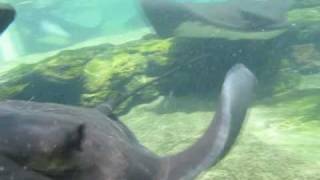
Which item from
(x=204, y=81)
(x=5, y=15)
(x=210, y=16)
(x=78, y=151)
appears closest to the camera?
(x=78, y=151)

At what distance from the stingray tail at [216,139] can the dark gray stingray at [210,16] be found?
3.00 metres

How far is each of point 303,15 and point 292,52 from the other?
1922 mm

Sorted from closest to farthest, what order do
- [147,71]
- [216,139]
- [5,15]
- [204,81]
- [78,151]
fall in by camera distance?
[78,151] < [216,139] < [5,15] < [204,81] < [147,71]

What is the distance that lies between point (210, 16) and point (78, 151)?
5765 mm

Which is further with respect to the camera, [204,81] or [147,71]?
[147,71]

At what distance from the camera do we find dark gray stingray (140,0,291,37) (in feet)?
25.1

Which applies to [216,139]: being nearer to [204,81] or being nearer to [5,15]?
[5,15]

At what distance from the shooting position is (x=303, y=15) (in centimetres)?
1052

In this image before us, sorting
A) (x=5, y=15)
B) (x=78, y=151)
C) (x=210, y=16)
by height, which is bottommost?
(x=210, y=16)

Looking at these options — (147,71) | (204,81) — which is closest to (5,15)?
(147,71)

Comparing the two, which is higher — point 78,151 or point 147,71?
point 78,151

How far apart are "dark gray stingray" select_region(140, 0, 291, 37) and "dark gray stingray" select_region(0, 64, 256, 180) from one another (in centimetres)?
434

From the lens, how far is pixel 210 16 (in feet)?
25.5

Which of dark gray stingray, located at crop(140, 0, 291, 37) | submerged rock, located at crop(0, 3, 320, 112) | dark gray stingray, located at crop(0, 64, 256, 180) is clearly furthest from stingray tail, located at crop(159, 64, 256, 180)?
dark gray stingray, located at crop(140, 0, 291, 37)
